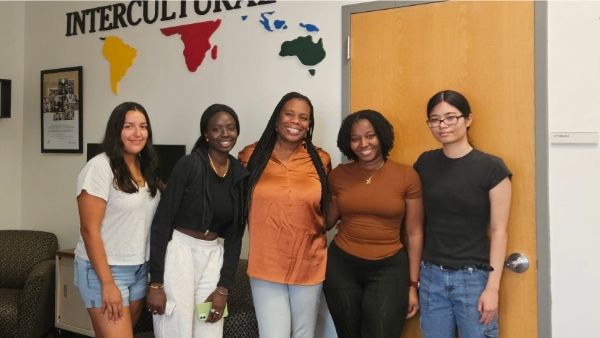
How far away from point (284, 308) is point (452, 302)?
65cm

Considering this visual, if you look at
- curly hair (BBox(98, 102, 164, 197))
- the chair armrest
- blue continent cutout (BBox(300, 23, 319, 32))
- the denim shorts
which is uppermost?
blue continent cutout (BBox(300, 23, 319, 32))

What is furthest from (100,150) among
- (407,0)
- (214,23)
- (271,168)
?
(407,0)

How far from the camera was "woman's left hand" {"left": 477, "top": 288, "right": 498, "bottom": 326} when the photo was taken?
1914mm

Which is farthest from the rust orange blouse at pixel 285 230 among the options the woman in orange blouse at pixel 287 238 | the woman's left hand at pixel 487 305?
→ the woman's left hand at pixel 487 305

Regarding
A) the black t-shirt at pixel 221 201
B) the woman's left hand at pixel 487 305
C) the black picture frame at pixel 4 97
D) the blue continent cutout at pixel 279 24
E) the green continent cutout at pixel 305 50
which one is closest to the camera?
the woman's left hand at pixel 487 305

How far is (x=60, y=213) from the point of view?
370 centimetres

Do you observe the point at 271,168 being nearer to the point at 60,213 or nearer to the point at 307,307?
the point at 307,307

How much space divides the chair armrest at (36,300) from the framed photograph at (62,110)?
87 centimetres

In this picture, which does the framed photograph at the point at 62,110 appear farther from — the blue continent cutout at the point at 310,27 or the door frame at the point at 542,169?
the door frame at the point at 542,169

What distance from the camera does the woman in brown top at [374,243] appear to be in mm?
2057

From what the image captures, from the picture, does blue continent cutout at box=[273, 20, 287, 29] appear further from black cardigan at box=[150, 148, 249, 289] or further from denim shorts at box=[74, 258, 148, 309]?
denim shorts at box=[74, 258, 148, 309]

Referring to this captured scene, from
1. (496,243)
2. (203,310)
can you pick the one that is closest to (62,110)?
(203,310)

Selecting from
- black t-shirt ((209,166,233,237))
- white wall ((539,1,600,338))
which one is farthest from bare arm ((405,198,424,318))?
black t-shirt ((209,166,233,237))

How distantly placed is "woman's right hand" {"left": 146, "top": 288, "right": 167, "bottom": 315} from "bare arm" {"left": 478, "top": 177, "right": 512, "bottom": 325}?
1.16 m
